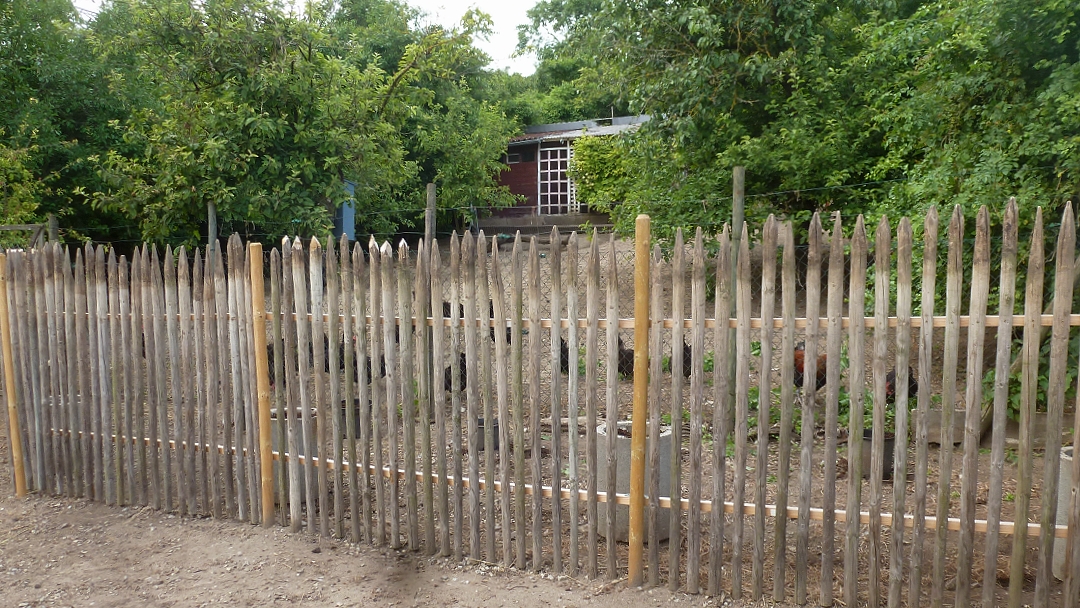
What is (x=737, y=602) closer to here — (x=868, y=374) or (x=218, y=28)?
(x=868, y=374)

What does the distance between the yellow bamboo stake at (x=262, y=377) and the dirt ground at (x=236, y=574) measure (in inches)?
7.3

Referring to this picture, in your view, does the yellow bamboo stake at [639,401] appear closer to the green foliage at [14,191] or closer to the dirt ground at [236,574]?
the dirt ground at [236,574]

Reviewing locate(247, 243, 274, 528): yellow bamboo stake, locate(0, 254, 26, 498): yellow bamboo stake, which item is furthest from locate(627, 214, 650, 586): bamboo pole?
locate(0, 254, 26, 498): yellow bamboo stake

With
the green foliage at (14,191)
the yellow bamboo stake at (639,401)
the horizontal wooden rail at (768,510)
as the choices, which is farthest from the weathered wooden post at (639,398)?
the green foliage at (14,191)

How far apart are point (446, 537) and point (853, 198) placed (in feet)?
25.9

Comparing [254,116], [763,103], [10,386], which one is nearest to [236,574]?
[10,386]

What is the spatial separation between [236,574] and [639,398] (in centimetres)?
226

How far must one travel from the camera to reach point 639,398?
4.01 m

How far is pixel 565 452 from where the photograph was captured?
21.6ft

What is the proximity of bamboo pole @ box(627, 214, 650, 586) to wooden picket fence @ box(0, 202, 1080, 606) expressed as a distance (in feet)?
0.06

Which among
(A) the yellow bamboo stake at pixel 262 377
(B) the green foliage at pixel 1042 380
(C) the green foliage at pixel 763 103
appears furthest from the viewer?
(C) the green foliage at pixel 763 103

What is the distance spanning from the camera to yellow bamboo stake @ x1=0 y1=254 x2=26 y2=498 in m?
5.60

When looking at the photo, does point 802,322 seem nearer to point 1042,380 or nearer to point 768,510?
point 768,510

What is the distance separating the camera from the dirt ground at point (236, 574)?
159 inches
